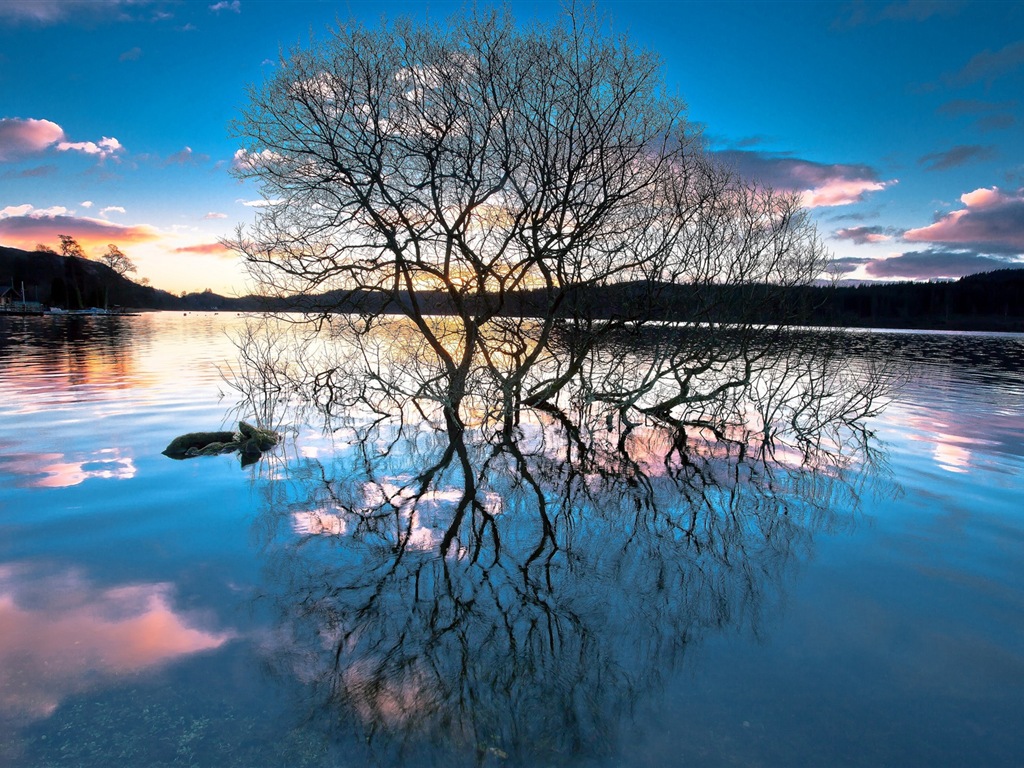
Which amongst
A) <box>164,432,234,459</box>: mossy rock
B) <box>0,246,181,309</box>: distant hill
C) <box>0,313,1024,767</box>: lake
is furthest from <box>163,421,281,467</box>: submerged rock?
<box>0,246,181,309</box>: distant hill

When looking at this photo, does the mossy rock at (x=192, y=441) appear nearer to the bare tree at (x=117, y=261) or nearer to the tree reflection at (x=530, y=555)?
the tree reflection at (x=530, y=555)

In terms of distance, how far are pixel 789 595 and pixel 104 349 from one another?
148ft

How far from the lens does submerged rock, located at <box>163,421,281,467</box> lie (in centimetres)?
1301

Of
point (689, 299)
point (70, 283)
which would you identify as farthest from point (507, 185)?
point (70, 283)

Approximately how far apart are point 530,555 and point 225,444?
9.13 metres

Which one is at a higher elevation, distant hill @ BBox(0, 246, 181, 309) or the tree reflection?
distant hill @ BBox(0, 246, 181, 309)

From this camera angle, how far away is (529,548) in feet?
26.1

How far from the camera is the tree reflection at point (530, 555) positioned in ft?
15.6

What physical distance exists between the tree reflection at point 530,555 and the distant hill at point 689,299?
97cm

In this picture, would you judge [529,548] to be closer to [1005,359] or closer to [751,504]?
[751,504]

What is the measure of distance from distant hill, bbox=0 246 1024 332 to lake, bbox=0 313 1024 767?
5146 millimetres

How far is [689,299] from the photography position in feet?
52.4

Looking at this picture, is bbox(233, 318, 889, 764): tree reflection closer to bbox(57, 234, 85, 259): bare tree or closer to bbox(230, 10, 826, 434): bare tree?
bbox(230, 10, 826, 434): bare tree

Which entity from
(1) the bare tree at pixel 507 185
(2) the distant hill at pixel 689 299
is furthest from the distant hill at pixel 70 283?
(1) the bare tree at pixel 507 185
